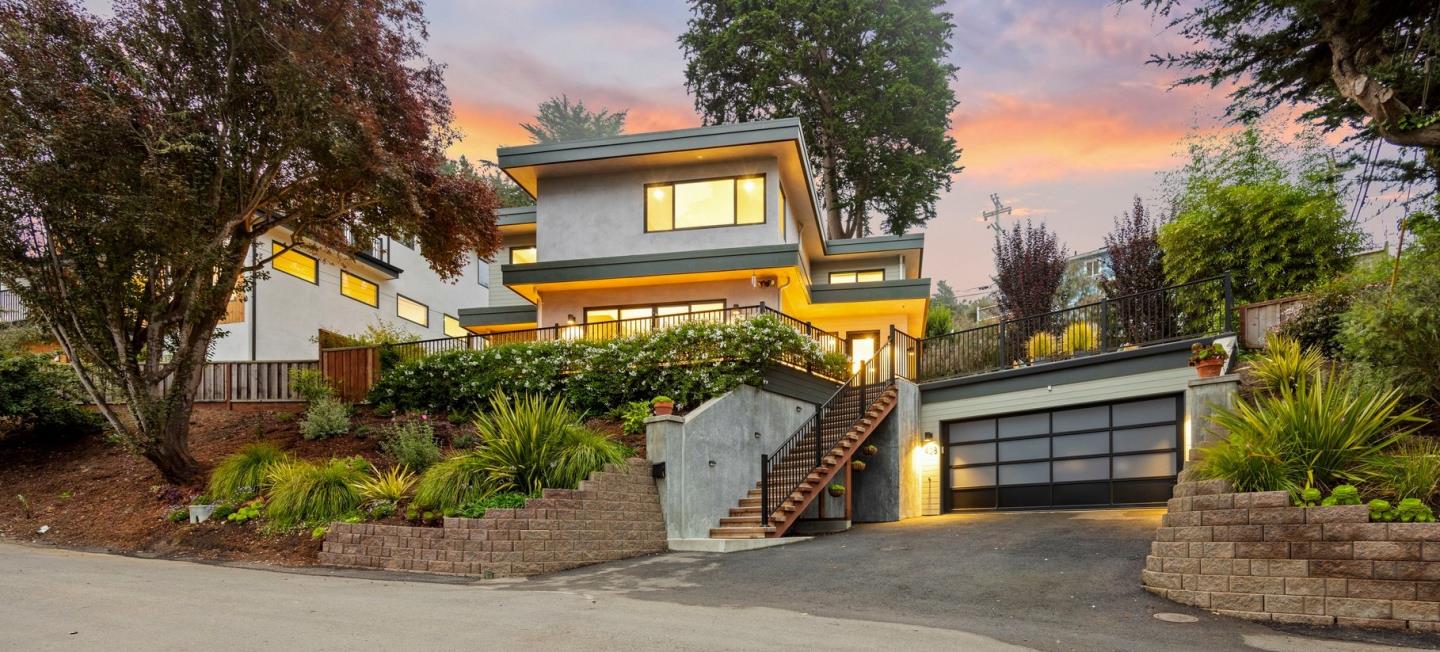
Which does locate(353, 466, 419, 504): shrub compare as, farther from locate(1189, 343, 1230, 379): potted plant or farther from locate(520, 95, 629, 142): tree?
locate(520, 95, 629, 142): tree

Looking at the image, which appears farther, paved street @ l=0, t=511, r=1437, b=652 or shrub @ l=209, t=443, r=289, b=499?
shrub @ l=209, t=443, r=289, b=499

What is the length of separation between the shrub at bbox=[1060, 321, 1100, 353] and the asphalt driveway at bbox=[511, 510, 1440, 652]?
383cm

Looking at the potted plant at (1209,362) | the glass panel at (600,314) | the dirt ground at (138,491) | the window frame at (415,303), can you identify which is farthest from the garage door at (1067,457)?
the window frame at (415,303)

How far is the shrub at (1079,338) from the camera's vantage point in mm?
16125

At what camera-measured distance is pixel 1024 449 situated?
1620 cm

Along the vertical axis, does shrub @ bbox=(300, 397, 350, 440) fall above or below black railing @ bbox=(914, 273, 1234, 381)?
below

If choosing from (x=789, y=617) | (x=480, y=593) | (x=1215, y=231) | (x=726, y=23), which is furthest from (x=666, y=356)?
(x=726, y=23)

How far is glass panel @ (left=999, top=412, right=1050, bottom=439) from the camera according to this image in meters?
16.0

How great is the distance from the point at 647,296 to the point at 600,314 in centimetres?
133

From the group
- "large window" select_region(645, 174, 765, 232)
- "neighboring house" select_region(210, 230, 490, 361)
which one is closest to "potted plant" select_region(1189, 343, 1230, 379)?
"large window" select_region(645, 174, 765, 232)

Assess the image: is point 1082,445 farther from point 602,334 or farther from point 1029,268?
point 1029,268

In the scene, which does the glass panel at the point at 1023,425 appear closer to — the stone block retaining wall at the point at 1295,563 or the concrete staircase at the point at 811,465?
the concrete staircase at the point at 811,465

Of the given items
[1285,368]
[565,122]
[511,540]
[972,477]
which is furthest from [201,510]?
[565,122]

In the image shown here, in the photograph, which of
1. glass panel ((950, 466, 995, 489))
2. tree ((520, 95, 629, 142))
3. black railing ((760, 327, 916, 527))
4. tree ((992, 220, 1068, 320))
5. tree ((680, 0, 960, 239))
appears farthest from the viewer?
tree ((520, 95, 629, 142))
